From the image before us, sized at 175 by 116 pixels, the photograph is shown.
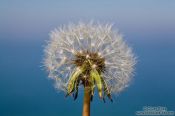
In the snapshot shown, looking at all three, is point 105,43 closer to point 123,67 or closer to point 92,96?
point 123,67

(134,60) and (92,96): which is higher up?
(134,60)

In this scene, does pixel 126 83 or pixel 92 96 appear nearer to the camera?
pixel 92 96

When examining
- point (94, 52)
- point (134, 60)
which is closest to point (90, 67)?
point (94, 52)

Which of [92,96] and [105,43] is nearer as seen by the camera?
[92,96]

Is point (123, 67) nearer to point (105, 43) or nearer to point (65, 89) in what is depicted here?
point (105, 43)

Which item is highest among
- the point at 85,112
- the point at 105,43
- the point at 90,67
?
the point at 105,43

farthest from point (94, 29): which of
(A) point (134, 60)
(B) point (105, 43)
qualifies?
(A) point (134, 60)

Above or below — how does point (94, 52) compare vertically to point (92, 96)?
above
